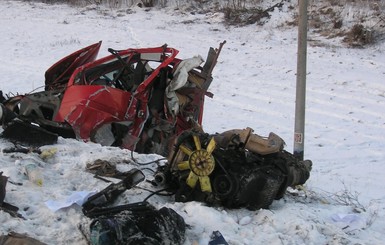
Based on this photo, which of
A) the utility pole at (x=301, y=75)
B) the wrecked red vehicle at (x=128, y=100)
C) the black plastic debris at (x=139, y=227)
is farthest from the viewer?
the wrecked red vehicle at (x=128, y=100)

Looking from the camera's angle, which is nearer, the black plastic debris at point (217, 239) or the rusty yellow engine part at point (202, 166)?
the black plastic debris at point (217, 239)

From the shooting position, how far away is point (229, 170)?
379cm

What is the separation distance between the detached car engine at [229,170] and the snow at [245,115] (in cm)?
14

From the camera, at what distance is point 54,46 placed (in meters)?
15.7

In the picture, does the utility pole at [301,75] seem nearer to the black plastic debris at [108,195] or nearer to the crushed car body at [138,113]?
the crushed car body at [138,113]

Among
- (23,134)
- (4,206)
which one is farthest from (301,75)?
(4,206)

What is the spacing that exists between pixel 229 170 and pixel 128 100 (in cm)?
297

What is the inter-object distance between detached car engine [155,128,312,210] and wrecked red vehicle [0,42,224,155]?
2.31 metres

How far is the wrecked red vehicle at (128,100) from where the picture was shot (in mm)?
6297

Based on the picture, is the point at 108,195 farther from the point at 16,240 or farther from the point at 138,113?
the point at 138,113

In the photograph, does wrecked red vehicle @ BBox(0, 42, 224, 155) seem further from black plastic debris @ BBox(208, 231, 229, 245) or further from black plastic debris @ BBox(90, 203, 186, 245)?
black plastic debris @ BBox(208, 231, 229, 245)

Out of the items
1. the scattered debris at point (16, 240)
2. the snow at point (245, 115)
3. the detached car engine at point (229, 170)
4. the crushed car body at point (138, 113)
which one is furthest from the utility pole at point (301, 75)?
the scattered debris at point (16, 240)

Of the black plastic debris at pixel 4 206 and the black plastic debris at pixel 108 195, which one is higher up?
the black plastic debris at pixel 4 206

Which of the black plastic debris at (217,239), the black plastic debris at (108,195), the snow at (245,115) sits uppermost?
the black plastic debris at (108,195)
